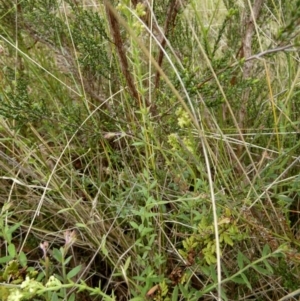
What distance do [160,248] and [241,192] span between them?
23 centimetres

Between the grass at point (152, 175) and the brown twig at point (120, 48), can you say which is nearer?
the grass at point (152, 175)

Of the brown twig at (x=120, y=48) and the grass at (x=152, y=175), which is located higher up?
the brown twig at (x=120, y=48)

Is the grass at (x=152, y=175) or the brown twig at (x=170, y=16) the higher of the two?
the brown twig at (x=170, y=16)

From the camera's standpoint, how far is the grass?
3.00ft

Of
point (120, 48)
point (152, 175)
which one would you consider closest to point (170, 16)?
point (120, 48)

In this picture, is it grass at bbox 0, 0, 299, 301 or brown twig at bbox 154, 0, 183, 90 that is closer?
grass at bbox 0, 0, 299, 301

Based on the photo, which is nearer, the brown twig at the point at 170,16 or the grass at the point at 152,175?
the grass at the point at 152,175

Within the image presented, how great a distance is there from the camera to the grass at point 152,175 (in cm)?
91

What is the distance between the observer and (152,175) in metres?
1.13

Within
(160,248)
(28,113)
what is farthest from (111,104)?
(160,248)

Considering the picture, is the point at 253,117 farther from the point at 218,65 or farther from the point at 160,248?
the point at 160,248

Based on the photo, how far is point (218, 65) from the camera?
3.23 feet

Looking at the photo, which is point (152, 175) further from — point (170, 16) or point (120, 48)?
point (170, 16)

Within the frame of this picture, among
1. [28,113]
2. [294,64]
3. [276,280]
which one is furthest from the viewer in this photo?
[294,64]
